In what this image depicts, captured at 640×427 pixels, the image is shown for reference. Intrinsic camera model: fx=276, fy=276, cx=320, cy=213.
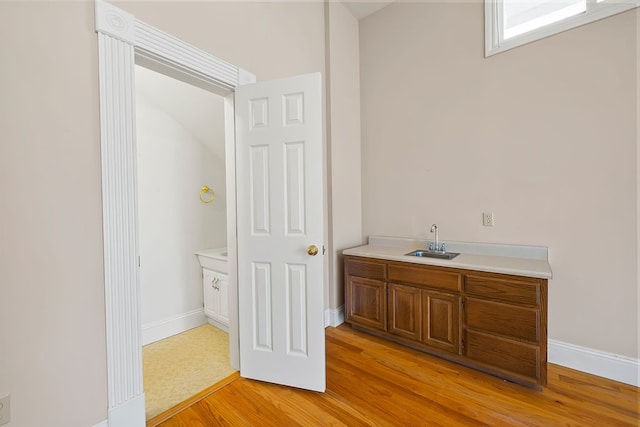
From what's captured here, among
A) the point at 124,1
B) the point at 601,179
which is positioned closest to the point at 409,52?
the point at 601,179

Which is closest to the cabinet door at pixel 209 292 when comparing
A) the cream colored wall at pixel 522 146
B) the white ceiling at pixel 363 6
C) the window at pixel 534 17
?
the cream colored wall at pixel 522 146

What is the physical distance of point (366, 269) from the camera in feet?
8.66

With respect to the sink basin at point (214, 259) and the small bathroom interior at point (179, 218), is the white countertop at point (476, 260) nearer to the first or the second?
the sink basin at point (214, 259)

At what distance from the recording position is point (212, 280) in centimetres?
285

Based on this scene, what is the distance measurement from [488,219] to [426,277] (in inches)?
32.0

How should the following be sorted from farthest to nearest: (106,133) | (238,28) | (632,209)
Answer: (238,28), (632,209), (106,133)

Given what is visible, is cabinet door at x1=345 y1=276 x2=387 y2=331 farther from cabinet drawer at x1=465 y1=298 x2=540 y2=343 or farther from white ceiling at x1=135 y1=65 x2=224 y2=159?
white ceiling at x1=135 y1=65 x2=224 y2=159

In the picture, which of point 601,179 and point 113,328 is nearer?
point 113,328

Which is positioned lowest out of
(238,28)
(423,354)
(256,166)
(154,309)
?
(423,354)

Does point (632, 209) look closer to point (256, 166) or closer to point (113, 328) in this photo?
point (256, 166)

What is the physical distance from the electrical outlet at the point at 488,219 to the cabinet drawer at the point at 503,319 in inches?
30.5

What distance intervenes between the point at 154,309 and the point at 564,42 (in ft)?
13.7

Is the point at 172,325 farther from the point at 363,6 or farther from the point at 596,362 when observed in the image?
the point at 363,6

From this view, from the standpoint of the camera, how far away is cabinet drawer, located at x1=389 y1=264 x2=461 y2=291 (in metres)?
2.14
